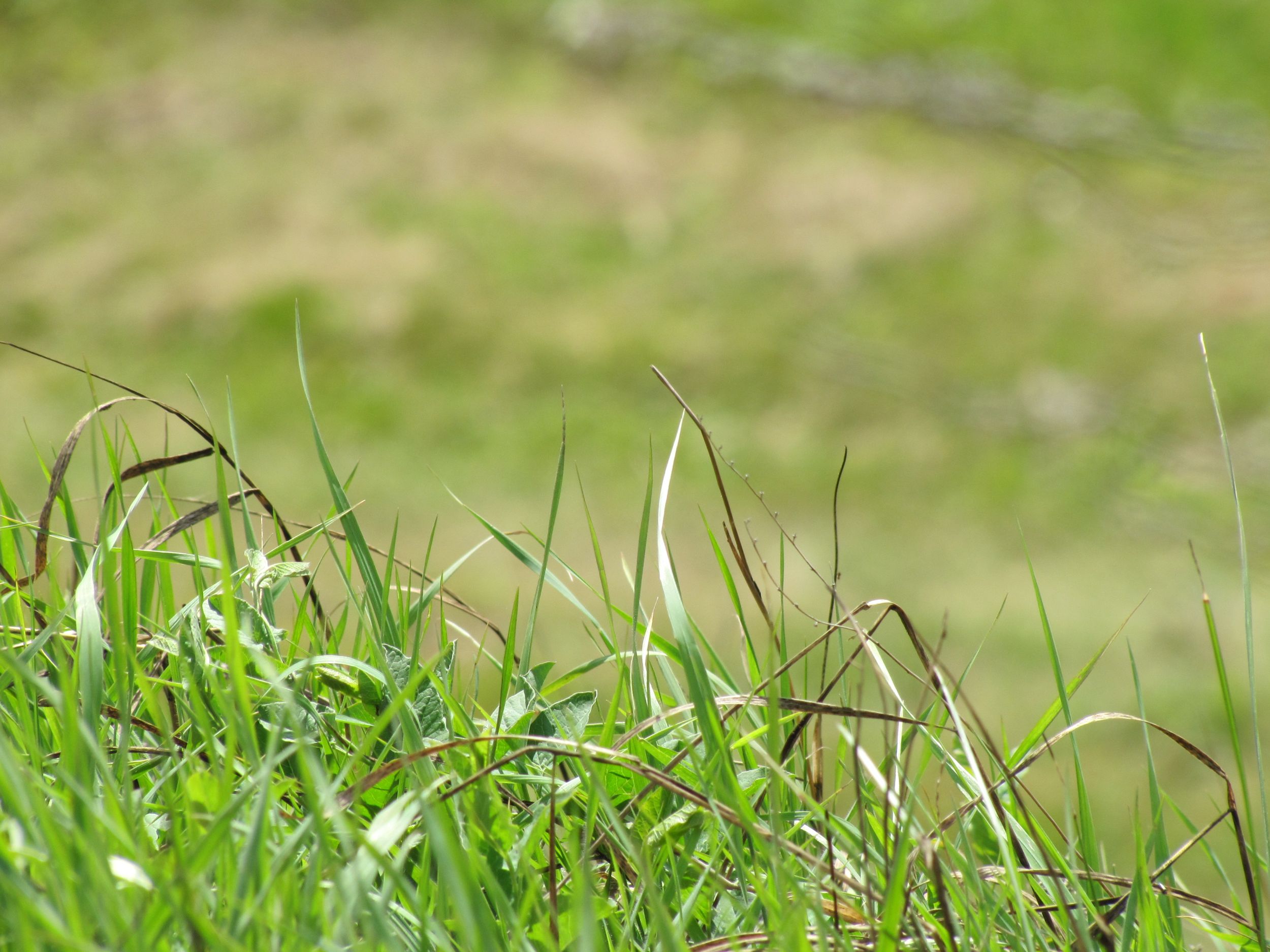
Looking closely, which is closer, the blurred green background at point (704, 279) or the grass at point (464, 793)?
the grass at point (464, 793)

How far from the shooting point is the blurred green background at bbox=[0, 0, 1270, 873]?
4.73 m

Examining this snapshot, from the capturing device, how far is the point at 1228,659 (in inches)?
173

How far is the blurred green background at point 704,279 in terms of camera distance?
4727 mm

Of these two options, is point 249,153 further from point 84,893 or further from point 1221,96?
point 84,893

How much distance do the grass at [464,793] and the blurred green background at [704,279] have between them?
326 centimetres

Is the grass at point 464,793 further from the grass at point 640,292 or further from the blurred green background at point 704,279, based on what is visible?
the grass at point 640,292

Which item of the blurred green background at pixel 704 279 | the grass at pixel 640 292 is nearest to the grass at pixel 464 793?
the blurred green background at pixel 704 279

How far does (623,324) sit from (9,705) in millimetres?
5163

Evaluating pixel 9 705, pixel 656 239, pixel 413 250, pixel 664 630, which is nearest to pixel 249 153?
pixel 413 250

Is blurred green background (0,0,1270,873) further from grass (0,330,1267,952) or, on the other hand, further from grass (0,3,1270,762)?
grass (0,330,1267,952)

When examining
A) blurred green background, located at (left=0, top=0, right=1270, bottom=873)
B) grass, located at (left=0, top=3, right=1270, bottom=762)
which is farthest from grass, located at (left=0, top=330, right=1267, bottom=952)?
grass, located at (left=0, top=3, right=1270, bottom=762)

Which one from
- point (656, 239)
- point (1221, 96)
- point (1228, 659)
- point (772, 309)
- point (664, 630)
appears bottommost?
point (1228, 659)

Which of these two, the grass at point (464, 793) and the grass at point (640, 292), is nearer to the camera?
the grass at point (464, 793)

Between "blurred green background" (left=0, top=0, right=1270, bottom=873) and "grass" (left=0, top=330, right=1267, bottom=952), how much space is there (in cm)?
326
